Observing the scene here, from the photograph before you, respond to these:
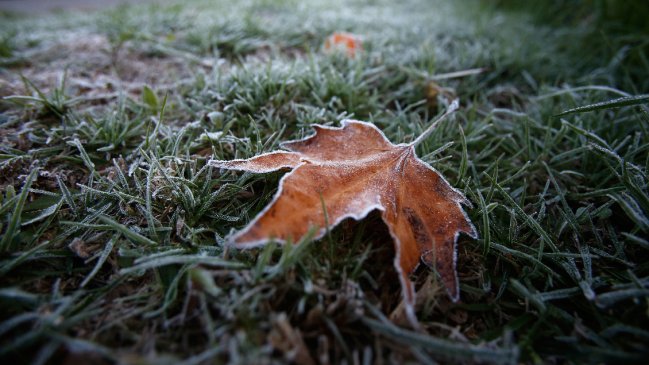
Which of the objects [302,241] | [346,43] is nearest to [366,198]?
[302,241]

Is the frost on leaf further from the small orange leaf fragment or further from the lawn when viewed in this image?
the small orange leaf fragment

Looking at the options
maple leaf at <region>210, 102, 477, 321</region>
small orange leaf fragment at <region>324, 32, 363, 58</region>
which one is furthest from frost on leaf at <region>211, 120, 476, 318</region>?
small orange leaf fragment at <region>324, 32, 363, 58</region>

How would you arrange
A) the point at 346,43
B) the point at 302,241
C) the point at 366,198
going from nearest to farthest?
the point at 302,241 → the point at 366,198 → the point at 346,43

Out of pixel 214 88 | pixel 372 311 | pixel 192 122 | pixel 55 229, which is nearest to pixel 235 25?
pixel 214 88

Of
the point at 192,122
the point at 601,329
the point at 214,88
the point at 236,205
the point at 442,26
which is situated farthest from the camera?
the point at 442,26

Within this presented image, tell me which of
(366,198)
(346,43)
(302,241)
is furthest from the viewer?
(346,43)

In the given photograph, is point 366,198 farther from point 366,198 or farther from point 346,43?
point 346,43

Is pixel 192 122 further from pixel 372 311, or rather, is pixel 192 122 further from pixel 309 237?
pixel 372 311
